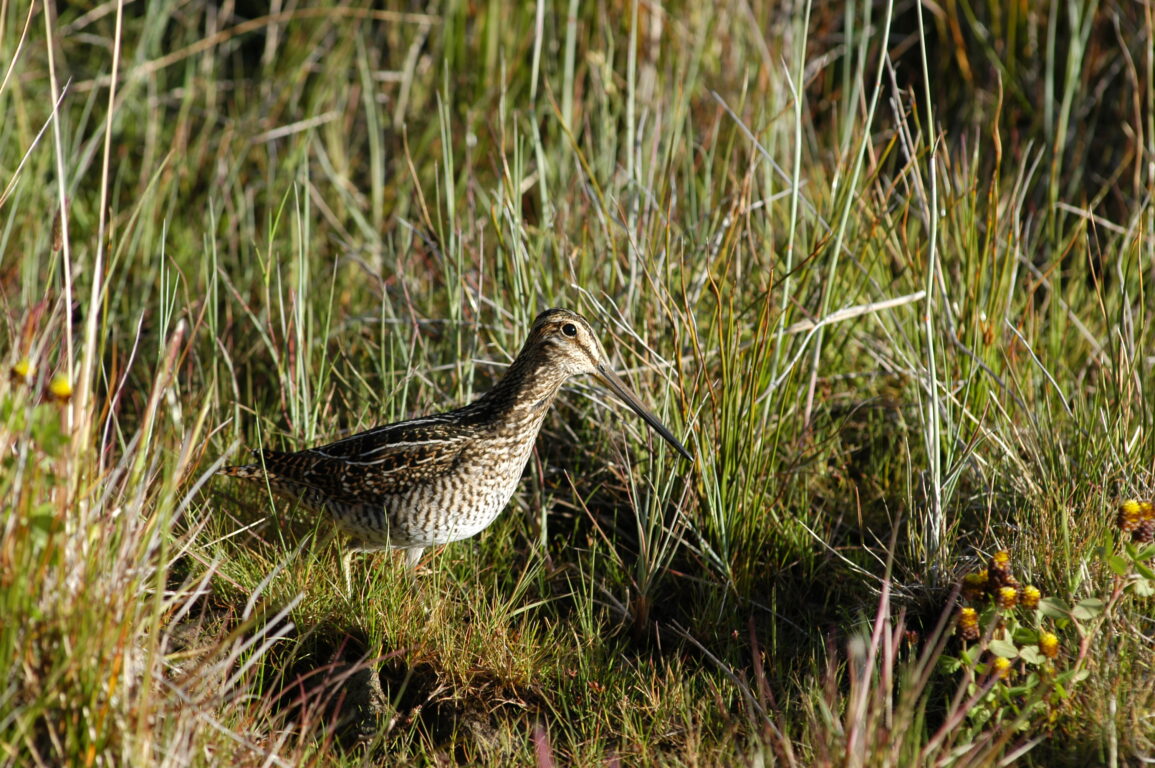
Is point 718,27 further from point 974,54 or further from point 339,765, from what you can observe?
point 339,765

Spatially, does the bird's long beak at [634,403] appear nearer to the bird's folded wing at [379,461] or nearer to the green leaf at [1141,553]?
the bird's folded wing at [379,461]

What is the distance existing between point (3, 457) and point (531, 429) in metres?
1.69

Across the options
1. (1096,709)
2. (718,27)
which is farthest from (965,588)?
(718,27)

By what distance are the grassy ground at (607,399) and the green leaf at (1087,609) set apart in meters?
0.05

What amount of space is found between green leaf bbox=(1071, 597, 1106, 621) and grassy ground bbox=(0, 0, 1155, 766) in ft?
0.16

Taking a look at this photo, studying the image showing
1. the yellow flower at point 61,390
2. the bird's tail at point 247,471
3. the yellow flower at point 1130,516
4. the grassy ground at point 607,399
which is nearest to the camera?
the yellow flower at point 61,390

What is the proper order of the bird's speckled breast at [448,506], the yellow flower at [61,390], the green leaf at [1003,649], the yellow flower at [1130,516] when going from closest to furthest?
1. the yellow flower at [61,390]
2. the green leaf at [1003,649]
3. the yellow flower at [1130,516]
4. the bird's speckled breast at [448,506]


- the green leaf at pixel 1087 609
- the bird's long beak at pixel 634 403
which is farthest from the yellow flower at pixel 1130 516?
the bird's long beak at pixel 634 403

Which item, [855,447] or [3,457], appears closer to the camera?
[3,457]

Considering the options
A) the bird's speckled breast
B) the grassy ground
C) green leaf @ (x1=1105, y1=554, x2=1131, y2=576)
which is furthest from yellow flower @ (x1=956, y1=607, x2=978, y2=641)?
the bird's speckled breast

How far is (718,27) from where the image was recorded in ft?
19.3

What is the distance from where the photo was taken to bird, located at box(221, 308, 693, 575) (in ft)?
12.2

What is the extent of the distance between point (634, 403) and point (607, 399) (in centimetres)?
48

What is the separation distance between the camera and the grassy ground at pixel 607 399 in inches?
112
